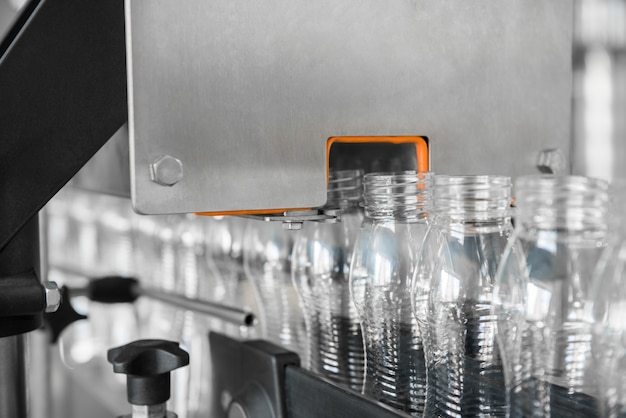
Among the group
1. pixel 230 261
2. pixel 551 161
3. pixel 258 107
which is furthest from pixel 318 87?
pixel 230 261

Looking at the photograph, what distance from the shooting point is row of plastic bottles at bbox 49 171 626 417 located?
0.53 m

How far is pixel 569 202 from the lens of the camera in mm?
529

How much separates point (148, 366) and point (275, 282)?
289mm

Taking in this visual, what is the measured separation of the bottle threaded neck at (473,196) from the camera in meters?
0.61

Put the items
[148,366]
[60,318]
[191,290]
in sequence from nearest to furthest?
[148,366] → [60,318] → [191,290]

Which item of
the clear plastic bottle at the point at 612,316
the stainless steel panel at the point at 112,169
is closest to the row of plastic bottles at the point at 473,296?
the clear plastic bottle at the point at 612,316

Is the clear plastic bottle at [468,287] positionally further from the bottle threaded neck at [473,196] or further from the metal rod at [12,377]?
the metal rod at [12,377]

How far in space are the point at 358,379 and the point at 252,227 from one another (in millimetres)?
293

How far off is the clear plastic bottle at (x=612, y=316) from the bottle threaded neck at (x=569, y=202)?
0.04 feet

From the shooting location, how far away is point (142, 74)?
622 mm

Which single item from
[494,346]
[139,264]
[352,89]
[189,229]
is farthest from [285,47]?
[139,264]

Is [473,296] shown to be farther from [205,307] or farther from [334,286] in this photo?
[205,307]

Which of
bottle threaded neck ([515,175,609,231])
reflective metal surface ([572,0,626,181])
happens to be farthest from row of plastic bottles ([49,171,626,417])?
reflective metal surface ([572,0,626,181])

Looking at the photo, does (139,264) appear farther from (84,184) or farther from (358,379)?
(358,379)
